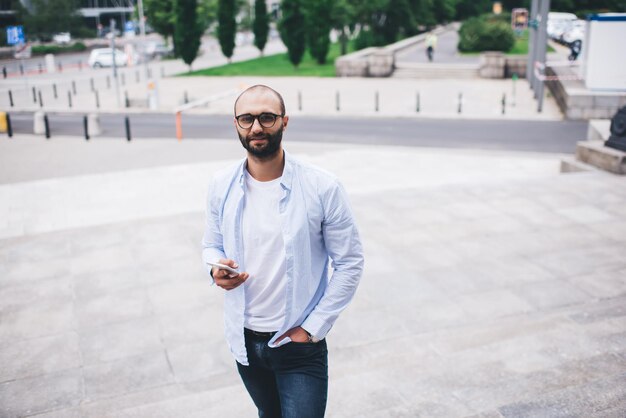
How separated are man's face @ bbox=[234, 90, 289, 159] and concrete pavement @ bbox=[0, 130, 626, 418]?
7.63 ft

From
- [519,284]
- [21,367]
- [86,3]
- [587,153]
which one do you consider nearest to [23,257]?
[21,367]

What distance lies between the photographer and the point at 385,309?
20.4 feet

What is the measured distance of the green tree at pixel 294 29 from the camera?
37.9m

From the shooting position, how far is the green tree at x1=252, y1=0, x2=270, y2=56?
45969mm

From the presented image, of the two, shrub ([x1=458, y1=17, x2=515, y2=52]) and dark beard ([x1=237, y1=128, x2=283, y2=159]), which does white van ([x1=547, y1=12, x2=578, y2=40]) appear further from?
dark beard ([x1=237, y1=128, x2=283, y2=159])

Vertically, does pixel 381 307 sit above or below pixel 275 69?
below

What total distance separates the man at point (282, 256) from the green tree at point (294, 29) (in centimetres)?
3616

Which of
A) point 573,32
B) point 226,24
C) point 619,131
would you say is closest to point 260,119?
point 619,131

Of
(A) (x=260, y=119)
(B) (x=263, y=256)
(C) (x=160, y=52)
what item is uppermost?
(A) (x=260, y=119)

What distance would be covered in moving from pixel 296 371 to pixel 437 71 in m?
31.9

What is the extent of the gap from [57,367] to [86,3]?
99.2 meters

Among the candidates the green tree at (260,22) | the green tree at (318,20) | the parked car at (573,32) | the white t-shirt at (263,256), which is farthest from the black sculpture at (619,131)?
the green tree at (260,22)

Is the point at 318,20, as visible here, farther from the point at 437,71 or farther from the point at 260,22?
the point at 260,22

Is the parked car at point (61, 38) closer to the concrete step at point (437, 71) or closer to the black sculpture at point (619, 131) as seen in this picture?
the concrete step at point (437, 71)
